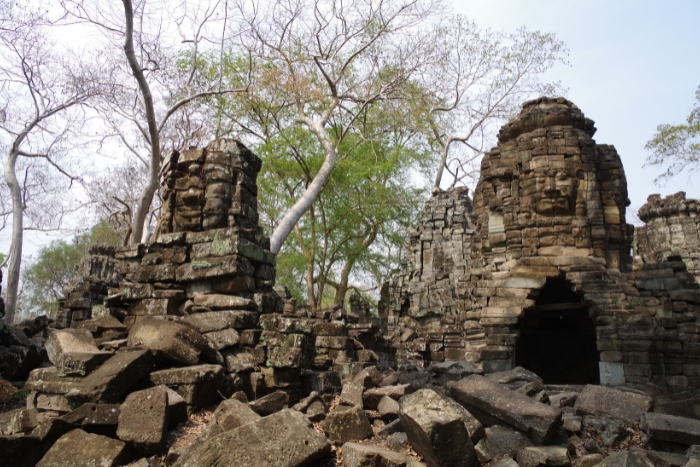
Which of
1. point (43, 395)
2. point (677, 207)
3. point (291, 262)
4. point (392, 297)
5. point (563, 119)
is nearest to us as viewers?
point (43, 395)

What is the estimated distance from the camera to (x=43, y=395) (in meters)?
4.05

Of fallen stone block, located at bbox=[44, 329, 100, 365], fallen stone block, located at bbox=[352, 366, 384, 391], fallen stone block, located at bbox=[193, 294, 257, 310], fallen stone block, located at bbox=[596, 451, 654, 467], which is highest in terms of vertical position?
fallen stone block, located at bbox=[193, 294, 257, 310]

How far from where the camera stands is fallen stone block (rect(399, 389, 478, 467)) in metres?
3.13

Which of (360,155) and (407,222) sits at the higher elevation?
(360,155)

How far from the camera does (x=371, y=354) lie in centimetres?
869

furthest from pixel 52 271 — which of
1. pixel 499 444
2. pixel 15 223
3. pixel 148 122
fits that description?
pixel 499 444

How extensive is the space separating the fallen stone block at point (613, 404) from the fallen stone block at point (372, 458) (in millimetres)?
2450

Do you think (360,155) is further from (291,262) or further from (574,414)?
(574,414)

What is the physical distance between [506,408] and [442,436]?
93 cm

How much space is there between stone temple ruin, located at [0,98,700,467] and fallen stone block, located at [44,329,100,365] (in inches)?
1.0

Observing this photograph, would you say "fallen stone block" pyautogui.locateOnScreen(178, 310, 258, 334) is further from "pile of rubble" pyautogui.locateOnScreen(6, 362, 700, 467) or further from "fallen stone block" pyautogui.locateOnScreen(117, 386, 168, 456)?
"fallen stone block" pyautogui.locateOnScreen(117, 386, 168, 456)

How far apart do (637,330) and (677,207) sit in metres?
14.0

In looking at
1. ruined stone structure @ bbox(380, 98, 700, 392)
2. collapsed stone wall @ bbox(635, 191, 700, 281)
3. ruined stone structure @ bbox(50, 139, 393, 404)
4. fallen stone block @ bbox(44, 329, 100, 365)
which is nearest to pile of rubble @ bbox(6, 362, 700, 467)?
fallen stone block @ bbox(44, 329, 100, 365)

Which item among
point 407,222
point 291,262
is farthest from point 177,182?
point 407,222
